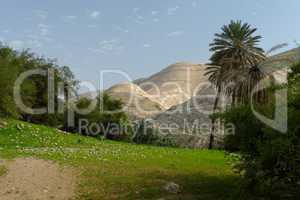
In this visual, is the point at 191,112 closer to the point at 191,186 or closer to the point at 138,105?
the point at 138,105

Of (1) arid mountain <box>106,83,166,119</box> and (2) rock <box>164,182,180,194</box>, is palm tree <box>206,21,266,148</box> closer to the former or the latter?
(1) arid mountain <box>106,83,166,119</box>

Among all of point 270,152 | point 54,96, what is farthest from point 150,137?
point 270,152

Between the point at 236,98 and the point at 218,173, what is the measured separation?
2290 centimetres

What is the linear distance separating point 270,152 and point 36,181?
7.76 m

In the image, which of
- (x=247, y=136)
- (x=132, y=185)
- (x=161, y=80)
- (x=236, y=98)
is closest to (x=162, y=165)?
(x=132, y=185)

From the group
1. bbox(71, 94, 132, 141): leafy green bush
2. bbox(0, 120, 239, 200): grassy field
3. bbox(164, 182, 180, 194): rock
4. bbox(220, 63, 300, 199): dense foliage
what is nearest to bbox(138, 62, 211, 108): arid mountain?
bbox(71, 94, 132, 141): leafy green bush

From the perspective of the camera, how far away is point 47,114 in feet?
148

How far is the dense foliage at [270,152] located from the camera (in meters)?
7.80

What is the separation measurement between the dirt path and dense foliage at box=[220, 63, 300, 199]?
4.89 meters

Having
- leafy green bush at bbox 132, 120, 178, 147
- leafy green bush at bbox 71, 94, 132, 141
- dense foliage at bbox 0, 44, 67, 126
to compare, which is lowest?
leafy green bush at bbox 132, 120, 178, 147

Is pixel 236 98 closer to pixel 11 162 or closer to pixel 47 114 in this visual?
pixel 47 114

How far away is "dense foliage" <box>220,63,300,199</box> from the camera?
25.6 ft

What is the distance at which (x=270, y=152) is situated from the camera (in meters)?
7.95

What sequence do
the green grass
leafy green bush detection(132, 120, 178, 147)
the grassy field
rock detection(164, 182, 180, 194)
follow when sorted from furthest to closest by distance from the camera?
leafy green bush detection(132, 120, 178, 147)
the green grass
rock detection(164, 182, 180, 194)
the grassy field
